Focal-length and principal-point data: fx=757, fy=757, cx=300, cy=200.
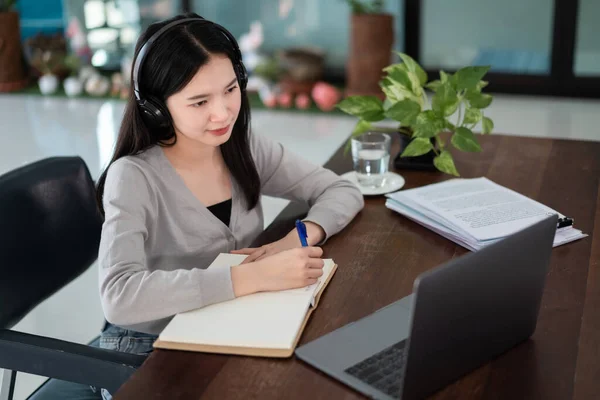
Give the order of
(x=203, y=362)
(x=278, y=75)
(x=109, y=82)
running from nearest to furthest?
(x=203, y=362), (x=278, y=75), (x=109, y=82)

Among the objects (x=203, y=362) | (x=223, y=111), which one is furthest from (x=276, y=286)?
(x=223, y=111)

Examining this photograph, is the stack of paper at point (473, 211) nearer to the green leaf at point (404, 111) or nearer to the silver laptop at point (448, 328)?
the green leaf at point (404, 111)

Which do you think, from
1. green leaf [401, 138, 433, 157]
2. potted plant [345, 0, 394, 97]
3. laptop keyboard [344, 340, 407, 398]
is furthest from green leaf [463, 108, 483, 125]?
potted plant [345, 0, 394, 97]

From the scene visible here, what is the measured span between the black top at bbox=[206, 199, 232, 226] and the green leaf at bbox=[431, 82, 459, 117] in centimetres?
50

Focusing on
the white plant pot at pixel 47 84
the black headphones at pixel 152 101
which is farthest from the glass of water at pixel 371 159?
the white plant pot at pixel 47 84

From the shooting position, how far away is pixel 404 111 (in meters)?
1.66

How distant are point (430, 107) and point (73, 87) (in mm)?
3530

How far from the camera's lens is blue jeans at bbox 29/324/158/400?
1.35 metres

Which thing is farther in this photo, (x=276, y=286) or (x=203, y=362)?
(x=276, y=286)

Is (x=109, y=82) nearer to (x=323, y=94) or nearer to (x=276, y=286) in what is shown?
(x=323, y=94)

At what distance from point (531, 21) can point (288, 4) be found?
4.82 ft

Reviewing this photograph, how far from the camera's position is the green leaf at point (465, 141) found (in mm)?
1647

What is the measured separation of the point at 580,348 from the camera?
1.04 metres

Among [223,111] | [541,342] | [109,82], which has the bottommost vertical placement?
[109,82]
